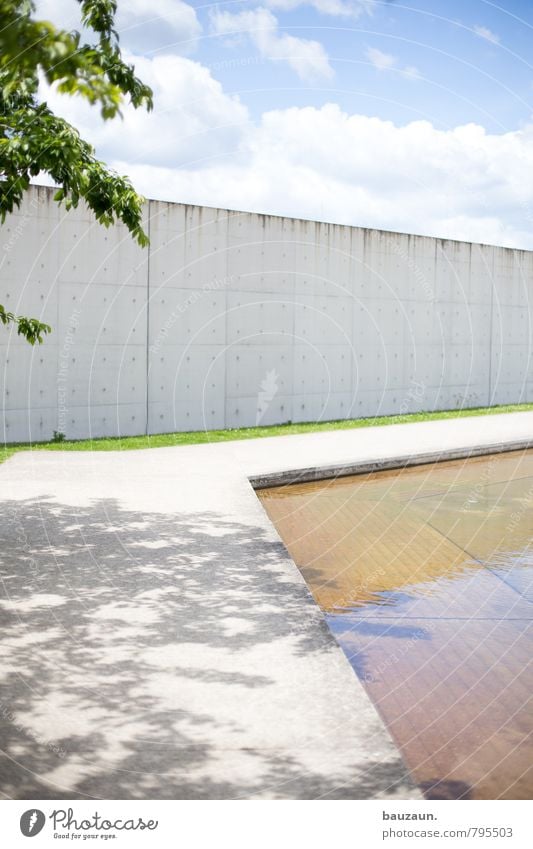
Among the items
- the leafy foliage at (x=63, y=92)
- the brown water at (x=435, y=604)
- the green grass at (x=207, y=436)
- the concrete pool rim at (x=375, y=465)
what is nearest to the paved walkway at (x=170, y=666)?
the brown water at (x=435, y=604)

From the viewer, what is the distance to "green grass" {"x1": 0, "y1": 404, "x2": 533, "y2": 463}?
12.9 m

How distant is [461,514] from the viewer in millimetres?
9000

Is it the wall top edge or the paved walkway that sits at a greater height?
the wall top edge

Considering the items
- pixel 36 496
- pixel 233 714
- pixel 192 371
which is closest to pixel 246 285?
pixel 192 371

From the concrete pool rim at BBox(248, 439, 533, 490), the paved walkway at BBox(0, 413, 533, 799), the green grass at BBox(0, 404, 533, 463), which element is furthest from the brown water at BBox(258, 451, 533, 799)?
the green grass at BBox(0, 404, 533, 463)

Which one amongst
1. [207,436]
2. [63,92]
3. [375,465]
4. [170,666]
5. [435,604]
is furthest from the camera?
[207,436]

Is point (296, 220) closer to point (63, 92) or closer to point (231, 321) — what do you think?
point (231, 321)

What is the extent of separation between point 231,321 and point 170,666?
467 inches

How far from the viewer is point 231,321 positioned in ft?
52.0

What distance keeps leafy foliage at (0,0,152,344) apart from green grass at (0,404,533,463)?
5.13 m

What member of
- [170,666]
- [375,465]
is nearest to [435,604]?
[170,666]

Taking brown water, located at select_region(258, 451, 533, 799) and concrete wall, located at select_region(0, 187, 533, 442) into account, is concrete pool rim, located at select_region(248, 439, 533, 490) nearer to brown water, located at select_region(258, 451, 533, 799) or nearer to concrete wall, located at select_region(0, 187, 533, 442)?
brown water, located at select_region(258, 451, 533, 799)

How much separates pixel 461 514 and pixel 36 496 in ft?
14.2

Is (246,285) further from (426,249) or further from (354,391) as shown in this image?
(426,249)
